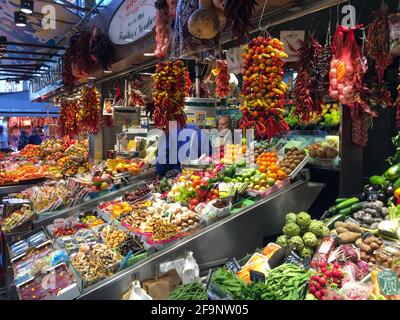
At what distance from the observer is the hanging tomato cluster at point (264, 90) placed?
8.92 feet

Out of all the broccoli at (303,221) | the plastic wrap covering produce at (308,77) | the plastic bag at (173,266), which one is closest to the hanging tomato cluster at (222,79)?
the plastic wrap covering produce at (308,77)

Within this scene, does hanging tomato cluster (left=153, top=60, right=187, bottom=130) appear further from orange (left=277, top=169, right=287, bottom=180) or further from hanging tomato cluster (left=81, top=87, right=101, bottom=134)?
hanging tomato cluster (left=81, top=87, right=101, bottom=134)

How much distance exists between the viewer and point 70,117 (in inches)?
347

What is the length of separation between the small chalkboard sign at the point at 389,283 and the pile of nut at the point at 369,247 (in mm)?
534

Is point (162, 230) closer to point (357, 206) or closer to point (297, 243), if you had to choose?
point (297, 243)

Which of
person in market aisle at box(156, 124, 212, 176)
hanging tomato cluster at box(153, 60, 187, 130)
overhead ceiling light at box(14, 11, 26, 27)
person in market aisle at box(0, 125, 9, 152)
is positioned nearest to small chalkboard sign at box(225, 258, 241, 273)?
hanging tomato cluster at box(153, 60, 187, 130)

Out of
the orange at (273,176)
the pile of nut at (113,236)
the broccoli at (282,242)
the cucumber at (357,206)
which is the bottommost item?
the pile of nut at (113,236)

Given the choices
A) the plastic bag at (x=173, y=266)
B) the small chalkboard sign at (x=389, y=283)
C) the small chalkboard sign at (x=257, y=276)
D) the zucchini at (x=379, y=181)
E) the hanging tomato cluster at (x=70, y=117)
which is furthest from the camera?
the hanging tomato cluster at (x=70, y=117)

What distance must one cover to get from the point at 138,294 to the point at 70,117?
6.87m

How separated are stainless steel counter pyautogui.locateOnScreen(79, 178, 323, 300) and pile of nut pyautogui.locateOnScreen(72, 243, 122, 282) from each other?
9 cm

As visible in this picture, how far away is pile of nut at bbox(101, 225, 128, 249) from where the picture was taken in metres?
3.60

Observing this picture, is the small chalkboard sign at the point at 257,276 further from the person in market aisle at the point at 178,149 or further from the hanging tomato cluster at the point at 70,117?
the hanging tomato cluster at the point at 70,117

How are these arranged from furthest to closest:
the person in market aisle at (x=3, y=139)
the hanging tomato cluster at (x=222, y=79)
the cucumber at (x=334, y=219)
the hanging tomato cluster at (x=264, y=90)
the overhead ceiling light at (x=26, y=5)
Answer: the person in market aisle at (x=3, y=139), the overhead ceiling light at (x=26, y=5), the hanging tomato cluster at (x=222, y=79), the cucumber at (x=334, y=219), the hanging tomato cluster at (x=264, y=90)

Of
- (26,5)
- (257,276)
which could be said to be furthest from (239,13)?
(26,5)
